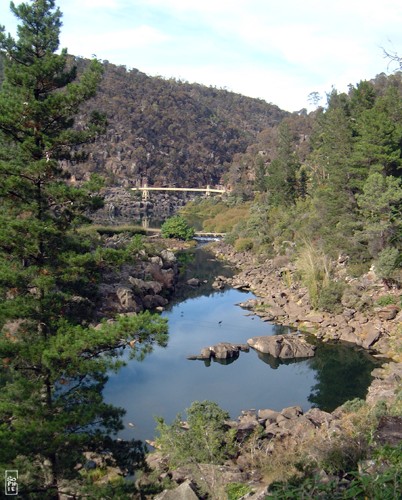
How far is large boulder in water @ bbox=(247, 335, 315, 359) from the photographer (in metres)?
25.9

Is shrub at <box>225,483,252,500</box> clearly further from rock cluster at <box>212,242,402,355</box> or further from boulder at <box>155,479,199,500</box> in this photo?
rock cluster at <box>212,242,402,355</box>

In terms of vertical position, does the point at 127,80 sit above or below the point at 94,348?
above

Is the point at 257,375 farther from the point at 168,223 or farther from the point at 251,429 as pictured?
the point at 168,223

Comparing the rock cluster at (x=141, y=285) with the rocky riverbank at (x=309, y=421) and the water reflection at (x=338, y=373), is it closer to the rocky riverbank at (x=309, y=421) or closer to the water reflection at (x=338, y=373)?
the rocky riverbank at (x=309, y=421)

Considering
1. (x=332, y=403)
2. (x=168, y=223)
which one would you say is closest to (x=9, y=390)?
(x=332, y=403)

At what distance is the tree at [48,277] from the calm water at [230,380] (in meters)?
8.98

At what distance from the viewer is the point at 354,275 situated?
106 ft

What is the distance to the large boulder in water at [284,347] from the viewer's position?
25.9 meters

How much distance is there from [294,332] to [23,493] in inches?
873

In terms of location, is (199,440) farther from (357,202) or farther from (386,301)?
(357,202)

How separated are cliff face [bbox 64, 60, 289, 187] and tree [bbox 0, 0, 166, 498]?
94996 millimetres

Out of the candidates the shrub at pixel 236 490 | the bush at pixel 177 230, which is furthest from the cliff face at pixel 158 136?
the shrub at pixel 236 490

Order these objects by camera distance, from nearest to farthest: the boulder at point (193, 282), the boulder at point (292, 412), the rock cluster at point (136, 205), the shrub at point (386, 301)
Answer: the boulder at point (292, 412) < the shrub at point (386, 301) < the boulder at point (193, 282) < the rock cluster at point (136, 205)

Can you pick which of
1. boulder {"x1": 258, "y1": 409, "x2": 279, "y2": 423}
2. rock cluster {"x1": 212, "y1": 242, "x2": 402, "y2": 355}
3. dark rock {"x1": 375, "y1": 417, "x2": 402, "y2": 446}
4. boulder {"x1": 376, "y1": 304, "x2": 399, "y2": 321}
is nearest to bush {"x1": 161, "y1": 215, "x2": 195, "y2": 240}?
rock cluster {"x1": 212, "y1": 242, "x2": 402, "y2": 355}
